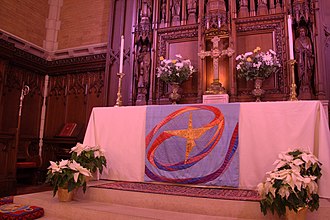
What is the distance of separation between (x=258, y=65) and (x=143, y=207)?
3.03m

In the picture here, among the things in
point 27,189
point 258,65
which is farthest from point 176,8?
point 27,189

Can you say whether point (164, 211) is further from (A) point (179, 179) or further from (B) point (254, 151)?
(B) point (254, 151)

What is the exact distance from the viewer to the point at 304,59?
475 centimetres

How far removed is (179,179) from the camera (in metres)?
3.41

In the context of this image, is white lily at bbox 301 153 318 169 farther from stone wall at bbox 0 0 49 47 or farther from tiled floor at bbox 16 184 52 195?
stone wall at bbox 0 0 49 47

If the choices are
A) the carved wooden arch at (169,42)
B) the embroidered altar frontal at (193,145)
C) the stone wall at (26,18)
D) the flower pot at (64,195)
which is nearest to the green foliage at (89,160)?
the flower pot at (64,195)

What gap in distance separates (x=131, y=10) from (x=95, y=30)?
197 cm

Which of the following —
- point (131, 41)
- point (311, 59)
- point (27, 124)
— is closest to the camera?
point (311, 59)

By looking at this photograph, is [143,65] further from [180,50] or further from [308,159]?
[308,159]

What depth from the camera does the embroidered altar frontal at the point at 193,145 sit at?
325 cm

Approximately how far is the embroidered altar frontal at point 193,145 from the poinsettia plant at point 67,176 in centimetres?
84

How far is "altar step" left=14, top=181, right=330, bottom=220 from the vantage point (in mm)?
2514

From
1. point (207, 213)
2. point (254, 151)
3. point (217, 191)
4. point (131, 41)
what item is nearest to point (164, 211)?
point (207, 213)

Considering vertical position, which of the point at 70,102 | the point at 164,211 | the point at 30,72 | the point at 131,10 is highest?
the point at 131,10
